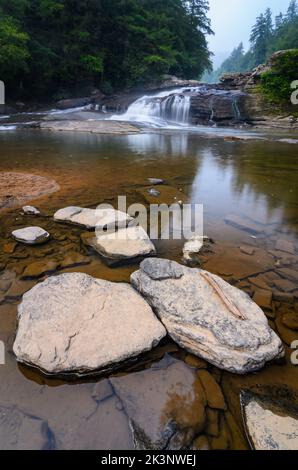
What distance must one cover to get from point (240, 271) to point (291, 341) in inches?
33.0

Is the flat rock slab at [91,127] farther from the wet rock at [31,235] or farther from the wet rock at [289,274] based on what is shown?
the wet rock at [289,274]

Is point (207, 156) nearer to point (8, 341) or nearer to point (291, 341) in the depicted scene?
point (291, 341)

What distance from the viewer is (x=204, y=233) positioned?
10.9ft

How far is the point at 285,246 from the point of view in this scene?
304 cm

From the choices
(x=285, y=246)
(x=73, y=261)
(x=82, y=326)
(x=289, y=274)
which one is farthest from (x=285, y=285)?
(x=73, y=261)

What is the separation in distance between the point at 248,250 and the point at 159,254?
0.96 m

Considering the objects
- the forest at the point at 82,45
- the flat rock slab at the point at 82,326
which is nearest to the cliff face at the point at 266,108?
the forest at the point at 82,45

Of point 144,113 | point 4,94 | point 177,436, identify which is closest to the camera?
point 177,436

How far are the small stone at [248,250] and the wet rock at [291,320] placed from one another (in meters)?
0.87

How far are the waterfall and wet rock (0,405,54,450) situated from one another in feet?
55.3

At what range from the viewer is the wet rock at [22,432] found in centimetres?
128

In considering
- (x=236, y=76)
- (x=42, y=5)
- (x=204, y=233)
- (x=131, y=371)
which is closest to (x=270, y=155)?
(x=204, y=233)

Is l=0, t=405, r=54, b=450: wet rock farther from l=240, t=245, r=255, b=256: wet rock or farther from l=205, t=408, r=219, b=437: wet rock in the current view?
l=240, t=245, r=255, b=256: wet rock

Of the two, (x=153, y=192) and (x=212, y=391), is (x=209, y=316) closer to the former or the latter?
(x=212, y=391)
